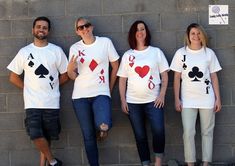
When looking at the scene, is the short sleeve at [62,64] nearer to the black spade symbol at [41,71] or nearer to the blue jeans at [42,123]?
the black spade symbol at [41,71]

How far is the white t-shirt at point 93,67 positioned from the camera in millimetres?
5395

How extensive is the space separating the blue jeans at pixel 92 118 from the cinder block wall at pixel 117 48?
47 cm

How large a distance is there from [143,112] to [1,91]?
72.9 inches

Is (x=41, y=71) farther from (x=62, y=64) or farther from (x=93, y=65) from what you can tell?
(x=93, y=65)

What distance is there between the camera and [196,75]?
535cm

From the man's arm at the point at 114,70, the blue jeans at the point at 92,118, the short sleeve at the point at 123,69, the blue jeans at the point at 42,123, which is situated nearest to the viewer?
the blue jeans at the point at 92,118

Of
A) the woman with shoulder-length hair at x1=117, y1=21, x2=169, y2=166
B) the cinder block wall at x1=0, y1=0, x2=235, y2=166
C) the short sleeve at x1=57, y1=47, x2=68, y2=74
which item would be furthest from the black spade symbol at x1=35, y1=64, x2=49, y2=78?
the woman with shoulder-length hair at x1=117, y1=21, x2=169, y2=166

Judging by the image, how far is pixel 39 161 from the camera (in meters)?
5.83

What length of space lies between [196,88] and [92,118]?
50.2 inches

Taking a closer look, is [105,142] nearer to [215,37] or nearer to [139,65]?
[139,65]

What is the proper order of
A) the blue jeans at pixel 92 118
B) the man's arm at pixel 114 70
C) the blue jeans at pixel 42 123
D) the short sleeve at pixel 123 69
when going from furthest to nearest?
the man's arm at pixel 114 70 < the short sleeve at pixel 123 69 < the blue jeans at pixel 42 123 < the blue jeans at pixel 92 118

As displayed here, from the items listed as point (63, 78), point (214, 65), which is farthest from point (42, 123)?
point (214, 65)

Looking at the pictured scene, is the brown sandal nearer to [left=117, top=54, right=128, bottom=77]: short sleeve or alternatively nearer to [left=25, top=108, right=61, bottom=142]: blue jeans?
A: [left=25, top=108, right=61, bottom=142]: blue jeans

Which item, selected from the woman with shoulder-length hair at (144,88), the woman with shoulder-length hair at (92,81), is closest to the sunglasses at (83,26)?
the woman with shoulder-length hair at (92,81)
